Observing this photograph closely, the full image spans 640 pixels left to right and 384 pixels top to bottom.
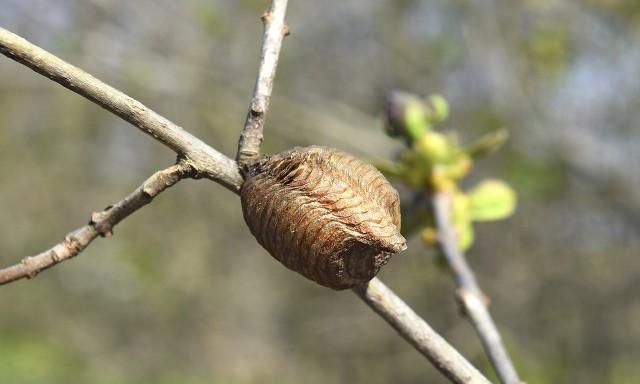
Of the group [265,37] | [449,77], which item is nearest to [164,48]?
[449,77]

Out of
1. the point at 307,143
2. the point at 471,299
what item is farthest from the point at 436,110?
the point at 307,143

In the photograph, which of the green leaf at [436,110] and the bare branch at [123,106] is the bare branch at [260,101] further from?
the green leaf at [436,110]

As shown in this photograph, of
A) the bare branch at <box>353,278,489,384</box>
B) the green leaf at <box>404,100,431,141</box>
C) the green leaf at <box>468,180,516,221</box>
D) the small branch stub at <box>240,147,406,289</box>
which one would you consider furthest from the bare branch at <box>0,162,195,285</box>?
the green leaf at <box>468,180,516,221</box>

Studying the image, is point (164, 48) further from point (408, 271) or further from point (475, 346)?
point (475, 346)

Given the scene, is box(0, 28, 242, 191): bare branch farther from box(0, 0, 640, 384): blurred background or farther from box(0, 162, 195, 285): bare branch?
box(0, 0, 640, 384): blurred background

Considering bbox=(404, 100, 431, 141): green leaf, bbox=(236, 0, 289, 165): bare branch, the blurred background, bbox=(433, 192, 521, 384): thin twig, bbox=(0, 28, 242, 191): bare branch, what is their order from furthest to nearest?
the blurred background
bbox=(404, 100, 431, 141): green leaf
bbox=(433, 192, 521, 384): thin twig
bbox=(236, 0, 289, 165): bare branch
bbox=(0, 28, 242, 191): bare branch

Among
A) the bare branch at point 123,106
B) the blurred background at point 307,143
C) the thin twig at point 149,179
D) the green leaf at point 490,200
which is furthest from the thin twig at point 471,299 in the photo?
the blurred background at point 307,143
